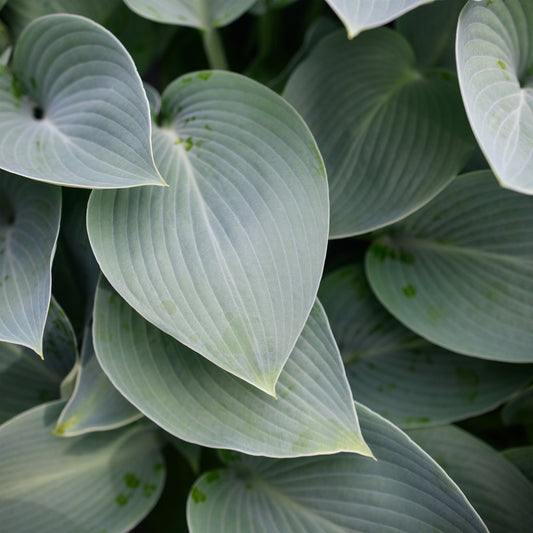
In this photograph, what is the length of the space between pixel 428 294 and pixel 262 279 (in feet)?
1.03

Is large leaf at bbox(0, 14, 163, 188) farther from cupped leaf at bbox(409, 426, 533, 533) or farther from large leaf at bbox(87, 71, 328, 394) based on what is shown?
cupped leaf at bbox(409, 426, 533, 533)

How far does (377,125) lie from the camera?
0.76 metres

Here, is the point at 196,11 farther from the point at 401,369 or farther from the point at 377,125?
the point at 401,369

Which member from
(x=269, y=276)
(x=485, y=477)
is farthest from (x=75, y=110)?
(x=485, y=477)

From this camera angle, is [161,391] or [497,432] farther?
[497,432]

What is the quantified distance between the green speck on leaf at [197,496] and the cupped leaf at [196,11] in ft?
2.22

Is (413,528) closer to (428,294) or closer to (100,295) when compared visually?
(428,294)

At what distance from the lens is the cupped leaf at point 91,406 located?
64 cm

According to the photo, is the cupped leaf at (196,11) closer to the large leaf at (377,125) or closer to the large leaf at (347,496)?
the large leaf at (377,125)

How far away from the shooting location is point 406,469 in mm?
612

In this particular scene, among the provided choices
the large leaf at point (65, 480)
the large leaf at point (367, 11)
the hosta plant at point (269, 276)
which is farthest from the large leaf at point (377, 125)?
the large leaf at point (65, 480)

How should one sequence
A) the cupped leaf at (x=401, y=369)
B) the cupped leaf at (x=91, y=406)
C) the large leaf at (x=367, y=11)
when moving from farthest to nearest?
the cupped leaf at (x=401, y=369), the cupped leaf at (x=91, y=406), the large leaf at (x=367, y=11)

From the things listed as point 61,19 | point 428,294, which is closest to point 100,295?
point 61,19

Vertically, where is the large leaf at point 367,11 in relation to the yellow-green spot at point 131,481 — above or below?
above
